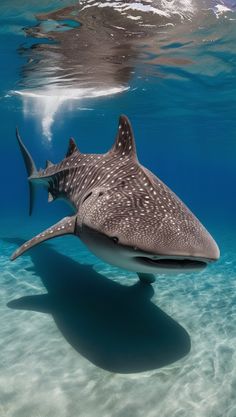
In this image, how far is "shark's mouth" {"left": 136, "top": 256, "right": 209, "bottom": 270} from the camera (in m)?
3.39

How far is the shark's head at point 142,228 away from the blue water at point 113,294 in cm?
140

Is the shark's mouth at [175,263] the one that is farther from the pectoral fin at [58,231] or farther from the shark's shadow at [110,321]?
the pectoral fin at [58,231]

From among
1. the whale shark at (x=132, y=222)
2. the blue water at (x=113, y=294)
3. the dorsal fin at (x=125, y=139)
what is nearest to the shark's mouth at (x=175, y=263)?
the whale shark at (x=132, y=222)

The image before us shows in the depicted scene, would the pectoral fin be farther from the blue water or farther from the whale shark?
the blue water

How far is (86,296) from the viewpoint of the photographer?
6.59 metres

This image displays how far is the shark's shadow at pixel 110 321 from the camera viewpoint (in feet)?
14.6

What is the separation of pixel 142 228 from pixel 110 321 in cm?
249

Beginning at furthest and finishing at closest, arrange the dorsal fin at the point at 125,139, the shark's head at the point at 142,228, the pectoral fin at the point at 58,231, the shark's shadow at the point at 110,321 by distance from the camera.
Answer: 1. the dorsal fin at the point at 125,139
2. the pectoral fin at the point at 58,231
3. the shark's shadow at the point at 110,321
4. the shark's head at the point at 142,228

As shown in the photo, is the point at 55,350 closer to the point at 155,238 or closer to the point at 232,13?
the point at 155,238

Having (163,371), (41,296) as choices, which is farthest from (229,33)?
(163,371)

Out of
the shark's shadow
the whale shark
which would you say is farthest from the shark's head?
the shark's shadow

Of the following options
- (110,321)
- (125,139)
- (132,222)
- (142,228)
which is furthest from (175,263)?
(125,139)

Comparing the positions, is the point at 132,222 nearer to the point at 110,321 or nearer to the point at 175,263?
the point at 175,263

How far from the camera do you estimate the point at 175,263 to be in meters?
3.41
